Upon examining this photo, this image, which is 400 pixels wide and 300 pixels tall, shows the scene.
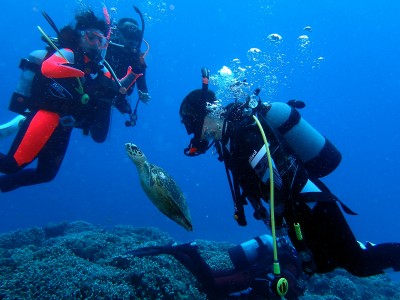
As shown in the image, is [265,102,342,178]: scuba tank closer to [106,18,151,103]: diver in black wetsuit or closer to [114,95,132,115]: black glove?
[114,95,132,115]: black glove

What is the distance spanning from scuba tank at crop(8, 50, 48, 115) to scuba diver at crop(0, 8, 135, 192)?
0.02 metres

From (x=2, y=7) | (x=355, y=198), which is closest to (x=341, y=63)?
(x=355, y=198)

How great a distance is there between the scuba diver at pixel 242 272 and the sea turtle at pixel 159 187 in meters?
2.63

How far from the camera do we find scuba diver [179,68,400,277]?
2752mm

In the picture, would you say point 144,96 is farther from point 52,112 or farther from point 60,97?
point 52,112

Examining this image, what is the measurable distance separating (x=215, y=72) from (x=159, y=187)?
324 feet

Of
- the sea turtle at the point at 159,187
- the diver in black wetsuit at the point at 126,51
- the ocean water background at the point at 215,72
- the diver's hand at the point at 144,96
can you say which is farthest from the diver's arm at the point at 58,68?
the ocean water background at the point at 215,72

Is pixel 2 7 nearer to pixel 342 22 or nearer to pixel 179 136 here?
pixel 179 136

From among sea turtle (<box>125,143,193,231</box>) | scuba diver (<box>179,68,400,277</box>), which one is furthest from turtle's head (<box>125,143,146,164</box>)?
scuba diver (<box>179,68,400,277</box>)

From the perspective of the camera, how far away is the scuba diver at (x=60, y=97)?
4.71 meters

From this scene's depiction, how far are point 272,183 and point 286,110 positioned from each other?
1.08m

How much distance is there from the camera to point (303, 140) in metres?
3.24

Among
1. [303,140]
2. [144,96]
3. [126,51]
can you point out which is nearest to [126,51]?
[126,51]

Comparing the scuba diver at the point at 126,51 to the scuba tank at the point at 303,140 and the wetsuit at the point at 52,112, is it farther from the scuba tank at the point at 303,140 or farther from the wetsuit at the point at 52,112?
the scuba tank at the point at 303,140
